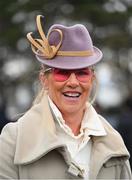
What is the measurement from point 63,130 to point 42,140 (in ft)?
0.50

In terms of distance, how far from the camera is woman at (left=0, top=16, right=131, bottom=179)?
175 inches

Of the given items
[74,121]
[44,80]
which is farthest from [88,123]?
[44,80]

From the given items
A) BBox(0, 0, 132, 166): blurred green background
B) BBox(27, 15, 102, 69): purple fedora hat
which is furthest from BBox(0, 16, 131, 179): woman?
BBox(0, 0, 132, 166): blurred green background

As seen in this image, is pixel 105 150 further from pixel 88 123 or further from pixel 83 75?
pixel 83 75

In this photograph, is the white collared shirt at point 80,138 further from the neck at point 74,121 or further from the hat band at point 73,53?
the hat band at point 73,53

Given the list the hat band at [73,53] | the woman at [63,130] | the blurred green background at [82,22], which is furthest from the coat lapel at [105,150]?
the blurred green background at [82,22]

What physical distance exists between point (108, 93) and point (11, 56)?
309 cm

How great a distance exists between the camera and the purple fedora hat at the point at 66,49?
457cm

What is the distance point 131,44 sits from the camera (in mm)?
19219

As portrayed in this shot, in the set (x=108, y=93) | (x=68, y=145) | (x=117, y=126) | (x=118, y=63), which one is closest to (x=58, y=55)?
(x=68, y=145)

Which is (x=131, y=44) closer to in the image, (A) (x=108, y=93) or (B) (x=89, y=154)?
(A) (x=108, y=93)

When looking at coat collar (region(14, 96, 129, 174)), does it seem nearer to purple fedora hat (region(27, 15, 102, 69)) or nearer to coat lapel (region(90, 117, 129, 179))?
coat lapel (region(90, 117, 129, 179))

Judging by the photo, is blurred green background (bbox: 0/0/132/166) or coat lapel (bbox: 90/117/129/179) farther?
blurred green background (bbox: 0/0/132/166)

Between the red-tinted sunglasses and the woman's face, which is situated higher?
the red-tinted sunglasses
